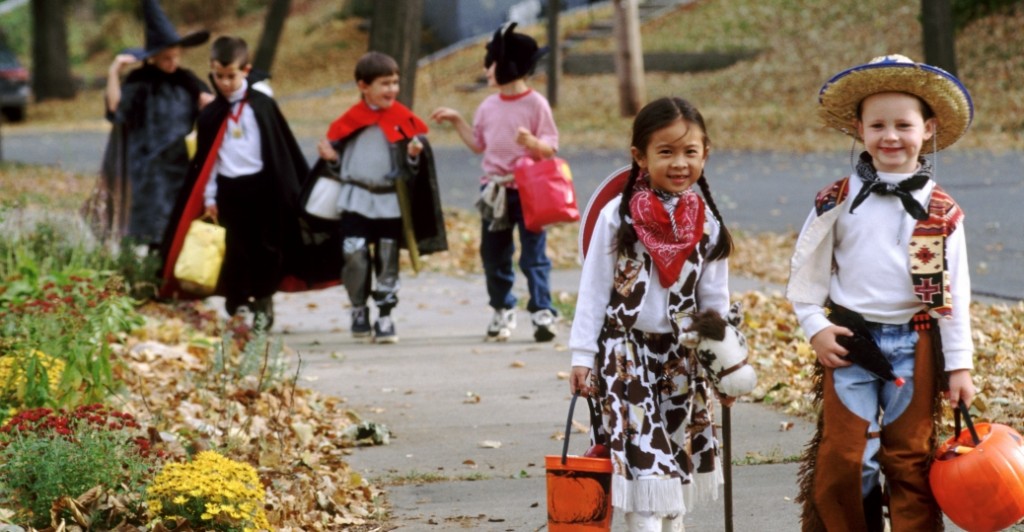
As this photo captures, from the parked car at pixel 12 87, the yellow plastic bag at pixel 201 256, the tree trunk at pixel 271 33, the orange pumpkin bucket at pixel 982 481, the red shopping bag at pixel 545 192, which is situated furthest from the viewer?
the tree trunk at pixel 271 33

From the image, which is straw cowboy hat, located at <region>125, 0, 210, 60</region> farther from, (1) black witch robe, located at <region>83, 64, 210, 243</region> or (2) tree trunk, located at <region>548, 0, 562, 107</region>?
(2) tree trunk, located at <region>548, 0, 562, 107</region>

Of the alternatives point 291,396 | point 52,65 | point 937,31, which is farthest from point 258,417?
point 52,65

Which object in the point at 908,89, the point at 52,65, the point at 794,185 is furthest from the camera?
the point at 52,65

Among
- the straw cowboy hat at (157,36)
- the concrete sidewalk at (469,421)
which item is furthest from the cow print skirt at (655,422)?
A: the straw cowboy hat at (157,36)

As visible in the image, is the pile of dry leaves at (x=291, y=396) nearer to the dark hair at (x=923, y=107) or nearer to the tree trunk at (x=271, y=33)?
the dark hair at (x=923, y=107)

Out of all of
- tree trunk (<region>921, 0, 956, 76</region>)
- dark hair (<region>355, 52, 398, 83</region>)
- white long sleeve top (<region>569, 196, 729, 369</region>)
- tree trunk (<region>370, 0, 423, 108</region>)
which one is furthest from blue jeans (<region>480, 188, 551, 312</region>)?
tree trunk (<region>921, 0, 956, 76</region>)

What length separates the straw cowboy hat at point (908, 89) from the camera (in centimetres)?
404

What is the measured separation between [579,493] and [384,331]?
4776 millimetres

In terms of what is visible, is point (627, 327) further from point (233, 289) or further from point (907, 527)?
point (233, 289)

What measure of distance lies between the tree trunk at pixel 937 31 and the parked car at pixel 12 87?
2083 centimetres

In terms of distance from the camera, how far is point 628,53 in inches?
978

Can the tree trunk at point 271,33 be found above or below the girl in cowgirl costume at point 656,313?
above

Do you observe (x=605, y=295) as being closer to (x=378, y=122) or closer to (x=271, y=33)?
A: (x=378, y=122)

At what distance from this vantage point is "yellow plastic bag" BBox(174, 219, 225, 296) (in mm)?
8625
